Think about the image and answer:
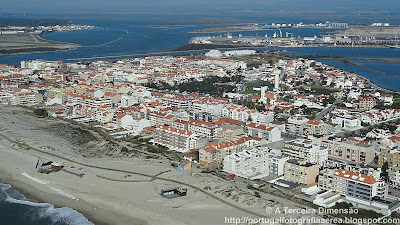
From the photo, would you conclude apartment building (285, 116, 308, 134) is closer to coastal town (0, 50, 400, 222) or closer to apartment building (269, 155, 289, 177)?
coastal town (0, 50, 400, 222)

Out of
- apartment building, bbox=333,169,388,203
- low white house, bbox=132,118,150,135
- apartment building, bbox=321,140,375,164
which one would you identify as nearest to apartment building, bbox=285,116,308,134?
apartment building, bbox=321,140,375,164

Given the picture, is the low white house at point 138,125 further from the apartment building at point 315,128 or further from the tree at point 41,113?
the apartment building at point 315,128

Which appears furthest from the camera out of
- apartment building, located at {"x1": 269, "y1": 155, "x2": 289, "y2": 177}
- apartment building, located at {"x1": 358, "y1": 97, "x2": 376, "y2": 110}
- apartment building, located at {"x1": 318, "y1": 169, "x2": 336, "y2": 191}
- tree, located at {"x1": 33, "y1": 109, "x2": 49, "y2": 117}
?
apartment building, located at {"x1": 358, "y1": 97, "x2": 376, "y2": 110}

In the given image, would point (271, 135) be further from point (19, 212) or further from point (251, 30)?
point (251, 30)

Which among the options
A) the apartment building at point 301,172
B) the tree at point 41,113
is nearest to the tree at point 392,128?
the apartment building at point 301,172

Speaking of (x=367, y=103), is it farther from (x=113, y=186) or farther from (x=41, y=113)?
(x=113, y=186)

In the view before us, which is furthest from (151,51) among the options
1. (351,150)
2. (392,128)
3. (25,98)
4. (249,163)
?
(249,163)

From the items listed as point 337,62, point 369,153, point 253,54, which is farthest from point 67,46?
point 369,153
